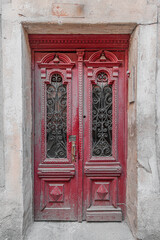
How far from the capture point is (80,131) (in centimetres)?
294

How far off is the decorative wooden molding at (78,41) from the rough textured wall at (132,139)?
0.22 metres

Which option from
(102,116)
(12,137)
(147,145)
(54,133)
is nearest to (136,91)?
(102,116)

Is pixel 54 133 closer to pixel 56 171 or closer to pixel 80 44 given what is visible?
pixel 56 171

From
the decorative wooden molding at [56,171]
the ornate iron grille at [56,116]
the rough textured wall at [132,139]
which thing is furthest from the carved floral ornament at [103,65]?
the decorative wooden molding at [56,171]

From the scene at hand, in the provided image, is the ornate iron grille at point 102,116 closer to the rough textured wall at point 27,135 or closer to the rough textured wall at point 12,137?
the rough textured wall at point 27,135

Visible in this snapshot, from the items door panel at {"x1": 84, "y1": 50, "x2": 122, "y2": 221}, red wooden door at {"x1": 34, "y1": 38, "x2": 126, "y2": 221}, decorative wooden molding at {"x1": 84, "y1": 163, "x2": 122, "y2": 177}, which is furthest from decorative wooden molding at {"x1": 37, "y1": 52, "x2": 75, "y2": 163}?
decorative wooden molding at {"x1": 84, "y1": 163, "x2": 122, "y2": 177}

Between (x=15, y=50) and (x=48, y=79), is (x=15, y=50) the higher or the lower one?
the higher one

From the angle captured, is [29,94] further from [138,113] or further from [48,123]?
[138,113]

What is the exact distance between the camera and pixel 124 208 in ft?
9.80

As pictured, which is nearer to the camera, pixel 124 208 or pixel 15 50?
pixel 15 50

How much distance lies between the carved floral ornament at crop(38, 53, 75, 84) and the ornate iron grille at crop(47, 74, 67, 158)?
0.08m

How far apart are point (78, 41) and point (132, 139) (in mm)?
1877

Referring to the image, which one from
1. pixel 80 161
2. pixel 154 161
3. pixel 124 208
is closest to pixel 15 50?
pixel 80 161

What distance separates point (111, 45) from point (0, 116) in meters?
2.16
